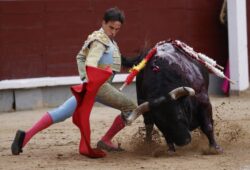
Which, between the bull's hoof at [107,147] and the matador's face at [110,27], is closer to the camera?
the matador's face at [110,27]

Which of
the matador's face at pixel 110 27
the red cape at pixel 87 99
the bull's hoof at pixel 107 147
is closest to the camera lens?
the red cape at pixel 87 99

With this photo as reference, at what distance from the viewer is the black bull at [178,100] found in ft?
13.3

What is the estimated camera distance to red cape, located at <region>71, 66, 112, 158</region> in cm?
411

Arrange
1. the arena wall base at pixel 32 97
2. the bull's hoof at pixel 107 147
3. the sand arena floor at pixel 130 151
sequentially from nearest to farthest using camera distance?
the sand arena floor at pixel 130 151 → the bull's hoof at pixel 107 147 → the arena wall base at pixel 32 97

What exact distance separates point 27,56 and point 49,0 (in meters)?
0.61

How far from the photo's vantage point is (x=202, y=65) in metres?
4.57

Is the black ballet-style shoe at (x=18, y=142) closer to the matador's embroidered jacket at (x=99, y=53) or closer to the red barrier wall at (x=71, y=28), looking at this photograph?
the matador's embroidered jacket at (x=99, y=53)

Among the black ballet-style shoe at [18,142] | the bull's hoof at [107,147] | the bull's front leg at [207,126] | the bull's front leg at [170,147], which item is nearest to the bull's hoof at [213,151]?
the bull's front leg at [207,126]

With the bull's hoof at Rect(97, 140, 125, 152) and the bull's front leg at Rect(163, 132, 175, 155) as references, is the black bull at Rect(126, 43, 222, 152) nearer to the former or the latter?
the bull's front leg at Rect(163, 132, 175, 155)

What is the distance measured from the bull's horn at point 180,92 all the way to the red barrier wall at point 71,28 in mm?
3420

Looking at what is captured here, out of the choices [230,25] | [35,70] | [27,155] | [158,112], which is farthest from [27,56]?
[158,112]

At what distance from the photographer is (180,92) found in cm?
405

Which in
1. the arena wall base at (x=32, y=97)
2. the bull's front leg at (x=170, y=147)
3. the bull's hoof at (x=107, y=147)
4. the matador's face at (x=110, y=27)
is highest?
the matador's face at (x=110, y=27)

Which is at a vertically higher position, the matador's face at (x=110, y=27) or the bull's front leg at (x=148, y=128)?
the matador's face at (x=110, y=27)
